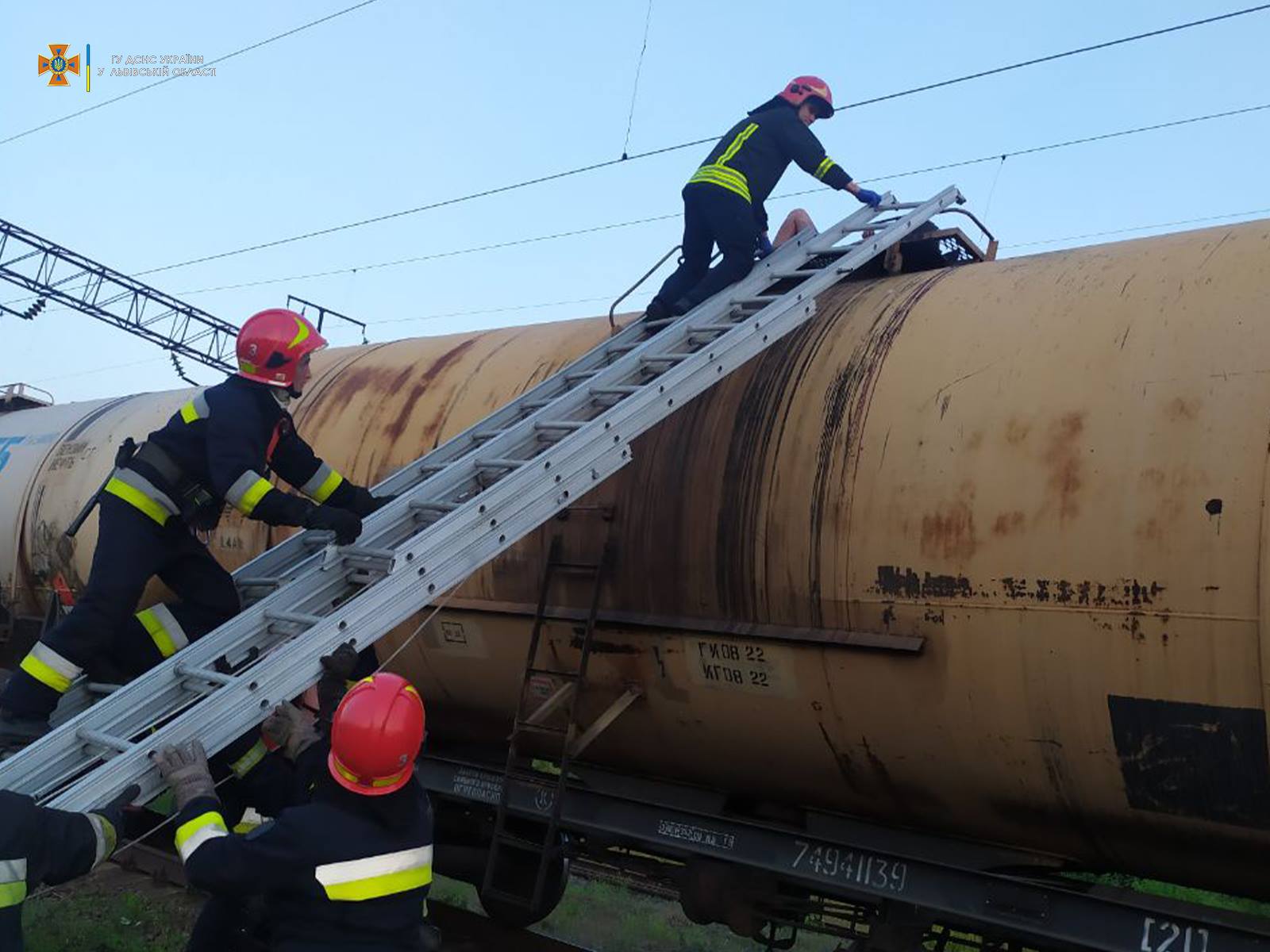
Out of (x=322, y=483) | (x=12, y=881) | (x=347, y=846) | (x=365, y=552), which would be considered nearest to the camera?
(x=12, y=881)

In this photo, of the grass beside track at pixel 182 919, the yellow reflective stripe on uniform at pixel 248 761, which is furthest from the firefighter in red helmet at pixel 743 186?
the grass beside track at pixel 182 919

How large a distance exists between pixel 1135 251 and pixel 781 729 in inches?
104

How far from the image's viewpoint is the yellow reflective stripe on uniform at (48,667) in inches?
175

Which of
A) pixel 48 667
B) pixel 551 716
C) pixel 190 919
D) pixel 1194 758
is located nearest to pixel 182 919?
pixel 190 919

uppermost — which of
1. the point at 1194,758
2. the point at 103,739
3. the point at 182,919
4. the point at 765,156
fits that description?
the point at 765,156

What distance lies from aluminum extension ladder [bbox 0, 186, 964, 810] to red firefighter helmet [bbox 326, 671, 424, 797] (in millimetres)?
683

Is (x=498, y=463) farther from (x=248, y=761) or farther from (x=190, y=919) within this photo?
(x=190, y=919)

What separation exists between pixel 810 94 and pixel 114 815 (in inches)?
206

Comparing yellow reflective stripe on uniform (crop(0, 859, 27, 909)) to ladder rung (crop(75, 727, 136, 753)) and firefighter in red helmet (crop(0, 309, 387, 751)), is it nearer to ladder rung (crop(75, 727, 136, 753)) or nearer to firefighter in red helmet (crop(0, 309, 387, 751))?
ladder rung (crop(75, 727, 136, 753))

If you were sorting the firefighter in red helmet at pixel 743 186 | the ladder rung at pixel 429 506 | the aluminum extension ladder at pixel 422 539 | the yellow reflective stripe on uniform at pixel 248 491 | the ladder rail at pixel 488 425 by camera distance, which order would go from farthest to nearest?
the firefighter in red helmet at pixel 743 186
the ladder rail at pixel 488 425
the ladder rung at pixel 429 506
the yellow reflective stripe on uniform at pixel 248 491
the aluminum extension ladder at pixel 422 539

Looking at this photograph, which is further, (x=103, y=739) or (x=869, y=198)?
(x=869, y=198)

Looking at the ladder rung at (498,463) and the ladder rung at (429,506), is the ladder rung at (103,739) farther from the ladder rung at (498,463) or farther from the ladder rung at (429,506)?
the ladder rung at (498,463)

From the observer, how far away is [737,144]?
21.2ft

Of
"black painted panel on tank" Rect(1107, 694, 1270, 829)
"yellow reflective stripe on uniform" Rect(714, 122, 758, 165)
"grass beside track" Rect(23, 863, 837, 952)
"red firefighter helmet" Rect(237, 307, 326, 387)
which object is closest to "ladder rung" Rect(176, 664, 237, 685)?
"red firefighter helmet" Rect(237, 307, 326, 387)
